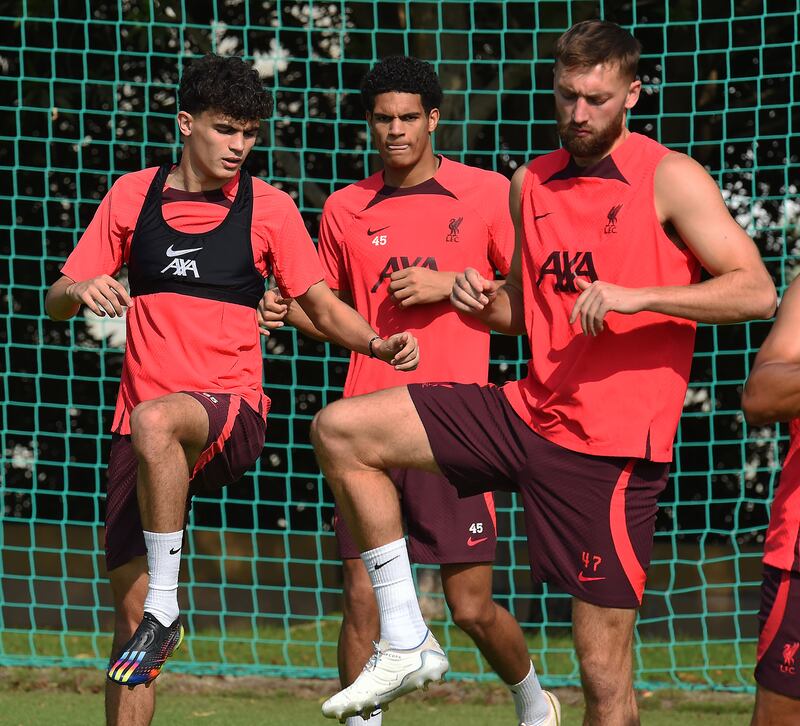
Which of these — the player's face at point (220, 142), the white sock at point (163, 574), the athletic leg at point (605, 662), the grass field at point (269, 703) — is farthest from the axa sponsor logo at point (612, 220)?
the grass field at point (269, 703)

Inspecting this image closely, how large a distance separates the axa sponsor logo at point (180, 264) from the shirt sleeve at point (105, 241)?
20cm

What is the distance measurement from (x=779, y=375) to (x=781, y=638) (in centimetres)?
64

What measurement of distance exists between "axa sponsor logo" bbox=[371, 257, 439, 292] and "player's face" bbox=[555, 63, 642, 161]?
3.72ft

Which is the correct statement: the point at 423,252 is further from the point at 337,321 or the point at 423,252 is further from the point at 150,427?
the point at 150,427

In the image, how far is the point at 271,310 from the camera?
495 centimetres

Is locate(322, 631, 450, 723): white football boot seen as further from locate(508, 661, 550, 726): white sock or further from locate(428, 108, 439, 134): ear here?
locate(428, 108, 439, 134): ear

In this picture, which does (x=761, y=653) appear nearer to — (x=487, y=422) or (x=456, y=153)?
(x=487, y=422)

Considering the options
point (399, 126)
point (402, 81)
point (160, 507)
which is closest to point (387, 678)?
point (160, 507)

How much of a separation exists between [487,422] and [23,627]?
6.14 meters

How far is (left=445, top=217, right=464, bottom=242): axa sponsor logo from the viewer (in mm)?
5207

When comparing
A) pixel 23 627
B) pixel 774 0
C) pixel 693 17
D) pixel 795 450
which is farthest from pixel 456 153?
pixel 795 450

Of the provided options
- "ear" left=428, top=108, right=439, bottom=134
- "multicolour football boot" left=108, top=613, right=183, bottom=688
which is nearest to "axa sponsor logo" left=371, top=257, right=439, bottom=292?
"ear" left=428, top=108, right=439, bottom=134

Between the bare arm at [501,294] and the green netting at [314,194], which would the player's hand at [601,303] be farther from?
the green netting at [314,194]

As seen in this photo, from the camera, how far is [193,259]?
4660 millimetres
